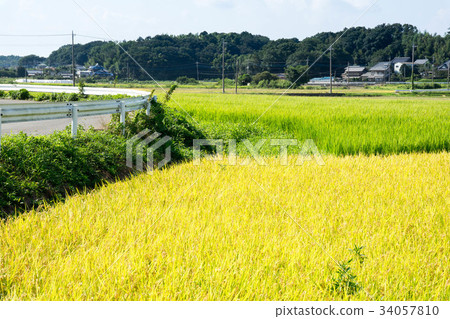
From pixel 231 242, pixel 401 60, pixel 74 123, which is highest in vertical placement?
pixel 401 60

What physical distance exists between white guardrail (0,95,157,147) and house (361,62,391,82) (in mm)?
Result: 86763

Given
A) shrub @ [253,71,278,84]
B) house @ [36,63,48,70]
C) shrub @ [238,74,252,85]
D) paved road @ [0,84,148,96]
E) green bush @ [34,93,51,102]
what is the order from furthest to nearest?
house @ [36,63,48,70] < shrub @ [238,74,252,85] < shrub @ [253,71,278,84] < green bush @ [34,93,51,102] < paved road @ [0,84,148,96]

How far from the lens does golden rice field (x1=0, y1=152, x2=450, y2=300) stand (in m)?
3.39

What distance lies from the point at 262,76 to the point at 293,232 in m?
58.7

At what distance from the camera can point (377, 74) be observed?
301 ft

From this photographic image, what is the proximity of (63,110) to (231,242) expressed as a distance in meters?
5.32

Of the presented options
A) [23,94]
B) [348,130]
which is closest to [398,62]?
[23,94]

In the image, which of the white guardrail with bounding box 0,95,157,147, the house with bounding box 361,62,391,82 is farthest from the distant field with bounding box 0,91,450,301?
the house with bounding box 361,62,391,82

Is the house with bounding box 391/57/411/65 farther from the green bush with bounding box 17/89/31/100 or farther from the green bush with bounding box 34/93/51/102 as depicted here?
the green bush with bounding box 17/89/31/100

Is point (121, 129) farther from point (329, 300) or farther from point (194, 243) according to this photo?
point (329, 300)

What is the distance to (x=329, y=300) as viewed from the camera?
10.9 ft

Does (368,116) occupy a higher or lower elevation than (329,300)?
higher

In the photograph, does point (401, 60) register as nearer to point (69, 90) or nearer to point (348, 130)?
point (69, 90)
